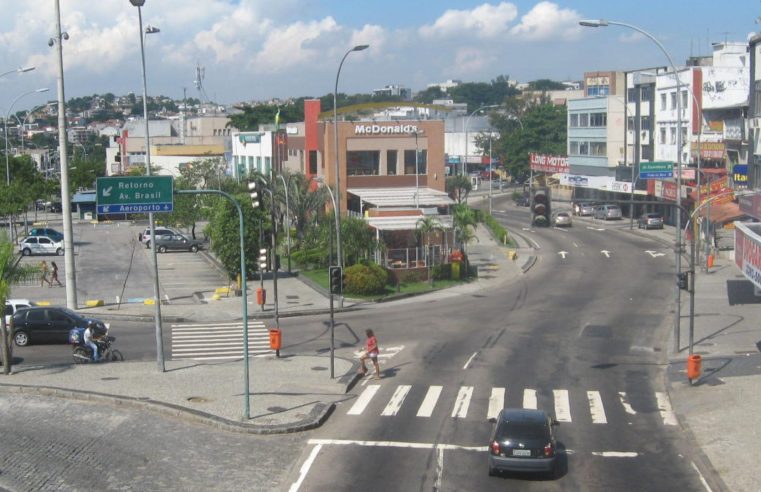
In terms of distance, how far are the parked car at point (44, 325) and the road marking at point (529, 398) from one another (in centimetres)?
1638

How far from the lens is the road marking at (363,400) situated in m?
27.0

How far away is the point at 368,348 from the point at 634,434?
9.52 meters

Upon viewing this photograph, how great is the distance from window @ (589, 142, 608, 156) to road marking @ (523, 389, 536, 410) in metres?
69.9

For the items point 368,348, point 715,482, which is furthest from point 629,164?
point 715,482

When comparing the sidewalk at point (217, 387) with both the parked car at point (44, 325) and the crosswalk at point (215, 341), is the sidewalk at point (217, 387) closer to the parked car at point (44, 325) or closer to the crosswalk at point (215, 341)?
the crosswalk at point (215, 341)

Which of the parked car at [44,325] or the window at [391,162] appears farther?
the window at [391,162]

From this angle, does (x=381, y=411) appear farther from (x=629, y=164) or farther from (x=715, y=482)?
(x=629, y=164)

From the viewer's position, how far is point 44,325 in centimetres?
3628

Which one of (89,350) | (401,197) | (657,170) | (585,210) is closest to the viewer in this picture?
(89,350)

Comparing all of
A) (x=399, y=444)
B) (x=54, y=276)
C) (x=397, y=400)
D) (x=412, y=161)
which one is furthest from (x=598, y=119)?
(x=399, y=444)

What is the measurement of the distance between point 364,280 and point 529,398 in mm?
20444

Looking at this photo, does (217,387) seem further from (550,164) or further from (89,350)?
(550,164)

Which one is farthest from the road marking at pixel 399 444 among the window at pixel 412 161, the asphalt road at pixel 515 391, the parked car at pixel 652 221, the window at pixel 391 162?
the parked car at pixel 652 221

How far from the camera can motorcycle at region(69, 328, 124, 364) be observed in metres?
33.3
